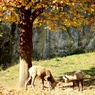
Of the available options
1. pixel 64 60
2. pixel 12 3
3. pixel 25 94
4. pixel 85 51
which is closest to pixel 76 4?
pixel 12 3

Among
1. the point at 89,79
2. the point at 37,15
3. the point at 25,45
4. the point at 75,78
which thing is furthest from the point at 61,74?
the point at 75,78

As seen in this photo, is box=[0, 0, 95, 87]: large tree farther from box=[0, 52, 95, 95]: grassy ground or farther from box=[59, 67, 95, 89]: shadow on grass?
box=[59, 67, 95, 89]: shadow on grass

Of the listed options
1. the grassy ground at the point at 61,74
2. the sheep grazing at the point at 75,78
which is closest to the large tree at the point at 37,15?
the grassy ground at the point at 61,74

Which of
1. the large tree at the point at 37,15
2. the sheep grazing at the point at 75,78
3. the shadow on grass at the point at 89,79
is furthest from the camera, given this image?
the shadow on grass at the point at 89,79

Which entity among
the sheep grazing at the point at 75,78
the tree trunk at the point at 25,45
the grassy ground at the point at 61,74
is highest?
→ the tree trunk at the point at 25,45

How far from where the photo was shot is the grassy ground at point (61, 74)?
13.9 m

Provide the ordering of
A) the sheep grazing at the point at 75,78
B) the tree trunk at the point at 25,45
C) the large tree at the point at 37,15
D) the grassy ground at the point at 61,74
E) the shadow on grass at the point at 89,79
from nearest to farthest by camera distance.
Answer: the large tree at the point at 37,15 → the sheep grazing at the point at 75,78 → the grassy ground at the point at 61,74 → the shadow on grass at the point at 89,79 → the tree trunk at the point at 25,45

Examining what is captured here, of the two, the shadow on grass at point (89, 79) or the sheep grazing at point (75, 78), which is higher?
the sheep grazing at point (75, 78)

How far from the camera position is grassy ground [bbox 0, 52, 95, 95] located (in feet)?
45.7

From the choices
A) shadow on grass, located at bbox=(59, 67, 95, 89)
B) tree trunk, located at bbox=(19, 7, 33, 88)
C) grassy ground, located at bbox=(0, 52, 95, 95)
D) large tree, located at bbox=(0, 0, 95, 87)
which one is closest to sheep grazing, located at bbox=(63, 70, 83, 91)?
grassy ground, located at bbox=(0, 52, 95, 95)

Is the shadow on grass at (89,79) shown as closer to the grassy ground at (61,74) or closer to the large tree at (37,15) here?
the grassy ground at (61,74)

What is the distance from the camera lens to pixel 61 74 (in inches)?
765

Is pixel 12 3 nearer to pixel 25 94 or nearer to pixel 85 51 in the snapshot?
pixel 25 94

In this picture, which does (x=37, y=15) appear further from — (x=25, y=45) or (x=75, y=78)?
(x=75, y=78)
